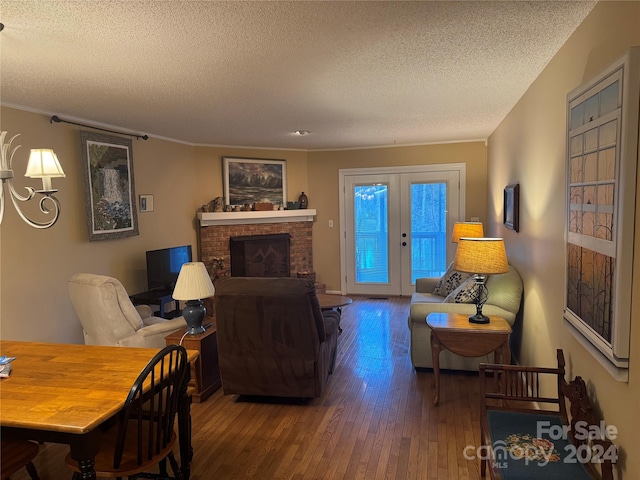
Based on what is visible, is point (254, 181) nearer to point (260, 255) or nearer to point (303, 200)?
point (303, 200)

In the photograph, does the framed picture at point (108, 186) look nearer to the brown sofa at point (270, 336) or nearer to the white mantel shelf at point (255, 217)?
the white mantel shelf at point (255, 217)

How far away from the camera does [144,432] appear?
2098 millimetres

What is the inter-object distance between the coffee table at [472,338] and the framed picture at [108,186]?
3.57m

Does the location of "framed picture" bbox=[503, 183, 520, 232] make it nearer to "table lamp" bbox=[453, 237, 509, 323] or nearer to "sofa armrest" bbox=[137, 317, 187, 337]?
"table lamp" bbox=[453, 237, 509, 323]

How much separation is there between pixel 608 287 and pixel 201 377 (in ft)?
9.49

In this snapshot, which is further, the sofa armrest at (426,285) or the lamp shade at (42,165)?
the sofa armrest at (426,285)

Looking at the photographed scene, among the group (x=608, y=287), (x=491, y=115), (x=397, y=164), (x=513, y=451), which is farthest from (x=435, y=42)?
(x=397, y=164)

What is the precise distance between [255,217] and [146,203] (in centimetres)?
174

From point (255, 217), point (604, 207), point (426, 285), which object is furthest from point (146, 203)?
point (604, 207)

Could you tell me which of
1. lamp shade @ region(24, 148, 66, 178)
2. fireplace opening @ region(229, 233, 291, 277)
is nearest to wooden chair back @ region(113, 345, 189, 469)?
lamp shade @ region(24, 148, 66, 178)

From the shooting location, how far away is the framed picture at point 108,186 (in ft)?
14.5

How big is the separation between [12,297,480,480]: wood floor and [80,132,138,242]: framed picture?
2.38 meters

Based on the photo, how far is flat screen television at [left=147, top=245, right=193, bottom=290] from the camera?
504 cm

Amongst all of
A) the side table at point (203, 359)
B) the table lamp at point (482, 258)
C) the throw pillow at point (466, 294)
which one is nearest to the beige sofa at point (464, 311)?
the throw pillow at point (466, 294)
